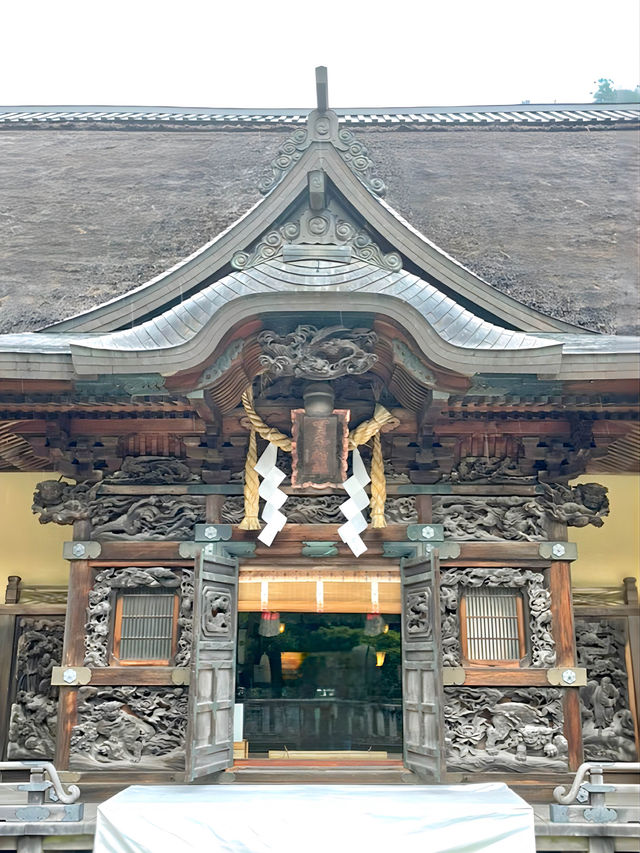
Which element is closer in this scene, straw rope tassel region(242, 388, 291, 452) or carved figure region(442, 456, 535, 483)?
straw rope tassel region(242, 388, 291, 452)

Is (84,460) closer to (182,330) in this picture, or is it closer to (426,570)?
(182,330)

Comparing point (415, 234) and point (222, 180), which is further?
point (222, 180)

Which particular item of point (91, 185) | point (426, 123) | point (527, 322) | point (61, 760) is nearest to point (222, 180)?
point (91, 185)

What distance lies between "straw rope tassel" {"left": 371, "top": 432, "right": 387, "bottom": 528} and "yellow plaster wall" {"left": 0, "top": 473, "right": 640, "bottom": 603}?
2686mm

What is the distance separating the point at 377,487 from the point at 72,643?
2.62 metres

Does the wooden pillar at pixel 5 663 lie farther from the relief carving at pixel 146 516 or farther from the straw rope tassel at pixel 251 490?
the straw rope tassel at pixel 251 490

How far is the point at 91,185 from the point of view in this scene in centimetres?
1102

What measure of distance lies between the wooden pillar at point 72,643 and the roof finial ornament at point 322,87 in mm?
4009

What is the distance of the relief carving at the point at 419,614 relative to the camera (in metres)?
5.75

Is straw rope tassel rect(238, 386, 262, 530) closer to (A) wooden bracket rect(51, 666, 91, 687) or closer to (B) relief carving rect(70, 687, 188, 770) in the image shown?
(B) relief carving rect(70, 687, 188, 770)

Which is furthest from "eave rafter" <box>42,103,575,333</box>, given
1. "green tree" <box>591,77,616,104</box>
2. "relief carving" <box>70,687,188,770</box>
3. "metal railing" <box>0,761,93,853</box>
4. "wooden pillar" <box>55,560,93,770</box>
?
"green tree" <box>591,77,616,104</box>

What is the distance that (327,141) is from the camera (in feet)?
19.7

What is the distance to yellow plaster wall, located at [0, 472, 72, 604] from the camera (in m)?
7.70

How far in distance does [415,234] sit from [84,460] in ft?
10.5
